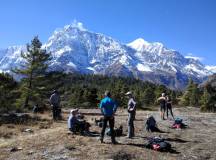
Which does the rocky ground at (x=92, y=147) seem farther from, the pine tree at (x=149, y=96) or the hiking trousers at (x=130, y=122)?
the pine tree at (x=149, y=96)

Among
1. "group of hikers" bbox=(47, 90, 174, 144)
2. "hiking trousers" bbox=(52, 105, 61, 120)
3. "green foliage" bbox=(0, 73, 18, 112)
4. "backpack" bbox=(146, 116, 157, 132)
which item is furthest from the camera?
"green foliage" bbox=(0, 73, 18, 112)

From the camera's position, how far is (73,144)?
2262cm

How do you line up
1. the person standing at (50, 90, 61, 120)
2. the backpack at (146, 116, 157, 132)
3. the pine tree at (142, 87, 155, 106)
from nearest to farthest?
1. the backpack at (146, 116, 157, 132)
2. the person standing at (50, 90, 61, 120)
3. the pine tree at (142, 87, 155, 106)

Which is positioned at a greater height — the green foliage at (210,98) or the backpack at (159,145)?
the green foliage at (210,98)

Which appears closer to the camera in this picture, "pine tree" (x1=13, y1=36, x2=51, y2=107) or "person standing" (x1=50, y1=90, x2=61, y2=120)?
"person standing" (x1=50, y1=90, x2=61, y2=120)

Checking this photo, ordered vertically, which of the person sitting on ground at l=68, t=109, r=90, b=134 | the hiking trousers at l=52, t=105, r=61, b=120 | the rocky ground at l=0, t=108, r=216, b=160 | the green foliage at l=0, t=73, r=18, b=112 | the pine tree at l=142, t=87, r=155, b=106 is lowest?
the rocky ground at l=0, t=108, r=216, b=160

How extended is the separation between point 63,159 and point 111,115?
3948 mm

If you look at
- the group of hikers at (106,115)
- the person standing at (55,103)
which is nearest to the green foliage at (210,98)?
the person standing at (55,103)

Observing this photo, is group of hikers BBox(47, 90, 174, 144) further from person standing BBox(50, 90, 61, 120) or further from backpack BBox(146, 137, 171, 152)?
backpack BBox(146, 137, 171, 152)

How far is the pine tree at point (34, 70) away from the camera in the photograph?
195 feet

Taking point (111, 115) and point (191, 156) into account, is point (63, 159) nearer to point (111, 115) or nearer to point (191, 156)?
point (111, 115)

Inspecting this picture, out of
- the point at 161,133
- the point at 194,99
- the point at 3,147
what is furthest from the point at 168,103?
the point at 194,99

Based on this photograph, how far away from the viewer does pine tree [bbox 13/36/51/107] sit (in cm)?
5953

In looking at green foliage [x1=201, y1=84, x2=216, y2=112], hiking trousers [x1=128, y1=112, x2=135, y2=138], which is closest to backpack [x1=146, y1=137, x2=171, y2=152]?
hiking trousers [x1=128, y1=112, x2=135, y2=138]
